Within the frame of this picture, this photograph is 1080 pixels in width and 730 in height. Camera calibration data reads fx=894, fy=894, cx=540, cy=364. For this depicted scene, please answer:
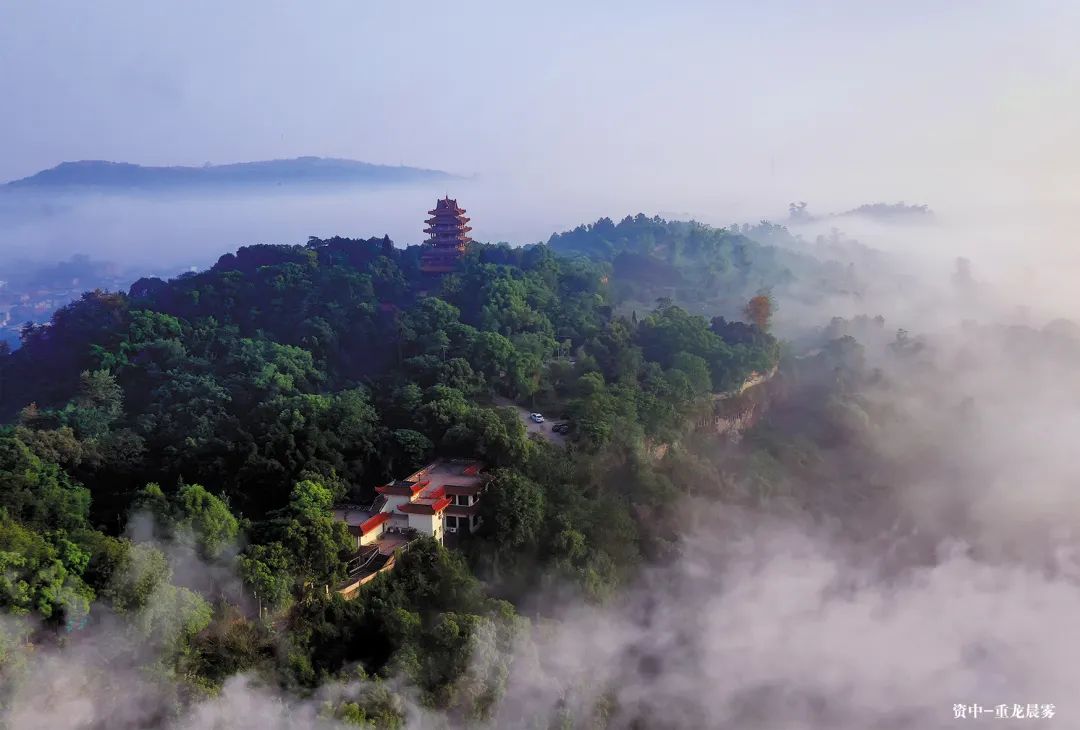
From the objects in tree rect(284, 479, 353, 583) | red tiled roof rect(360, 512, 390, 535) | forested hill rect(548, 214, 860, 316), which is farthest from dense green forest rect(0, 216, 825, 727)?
forested hill rect(548, 214, 860, 316)

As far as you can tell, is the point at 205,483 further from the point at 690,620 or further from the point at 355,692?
the point at 690,620

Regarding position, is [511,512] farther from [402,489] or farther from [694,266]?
[694,266]

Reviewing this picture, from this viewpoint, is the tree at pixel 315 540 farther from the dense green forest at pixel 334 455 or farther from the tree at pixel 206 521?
the tree at pixel 206 521

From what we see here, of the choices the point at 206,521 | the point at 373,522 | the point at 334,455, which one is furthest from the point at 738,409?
the point at 206,521

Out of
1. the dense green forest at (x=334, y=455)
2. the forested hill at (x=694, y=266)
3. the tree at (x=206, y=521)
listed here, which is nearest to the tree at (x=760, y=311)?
the dense green forest at (x=334, y=455)

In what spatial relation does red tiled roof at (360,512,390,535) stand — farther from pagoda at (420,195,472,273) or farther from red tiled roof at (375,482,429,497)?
pagoda at (420,195,472,273)
